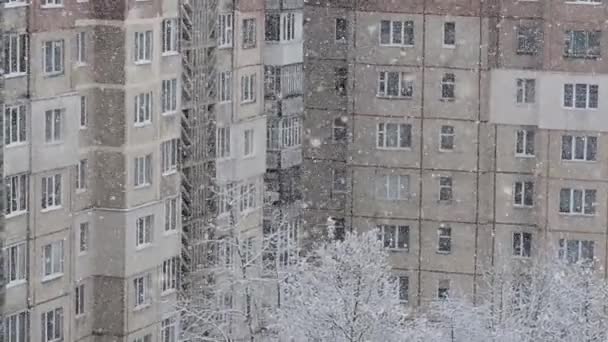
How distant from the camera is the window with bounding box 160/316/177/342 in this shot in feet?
197

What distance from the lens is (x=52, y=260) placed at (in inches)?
2146

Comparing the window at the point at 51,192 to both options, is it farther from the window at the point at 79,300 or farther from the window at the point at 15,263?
the window at the point at 79,300

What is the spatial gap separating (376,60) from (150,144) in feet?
47.6

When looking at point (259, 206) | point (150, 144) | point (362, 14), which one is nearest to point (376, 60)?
point (362, 14)

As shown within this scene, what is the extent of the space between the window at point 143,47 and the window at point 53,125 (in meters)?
3.49

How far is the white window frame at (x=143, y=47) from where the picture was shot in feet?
186

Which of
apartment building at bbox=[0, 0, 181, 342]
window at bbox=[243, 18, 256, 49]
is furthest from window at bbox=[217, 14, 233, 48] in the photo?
apartment building at bbox=[0, 0, 181, 342]

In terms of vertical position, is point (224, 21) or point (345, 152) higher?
point (224, 21)

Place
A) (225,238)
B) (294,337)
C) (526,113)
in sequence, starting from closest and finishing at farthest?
(294,337) → (225,238) → (526,113)

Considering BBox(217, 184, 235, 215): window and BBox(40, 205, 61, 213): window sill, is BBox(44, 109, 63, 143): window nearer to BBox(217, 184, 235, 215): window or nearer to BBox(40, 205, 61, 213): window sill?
BBox(40, 205, 61, 213): window sill

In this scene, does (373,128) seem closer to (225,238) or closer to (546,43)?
(546,43)

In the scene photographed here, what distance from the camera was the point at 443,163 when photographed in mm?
70562

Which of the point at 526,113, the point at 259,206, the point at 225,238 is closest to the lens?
the point at 225,238

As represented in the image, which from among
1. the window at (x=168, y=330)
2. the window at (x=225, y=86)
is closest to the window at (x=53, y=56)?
the window at (x=225, y=86)
